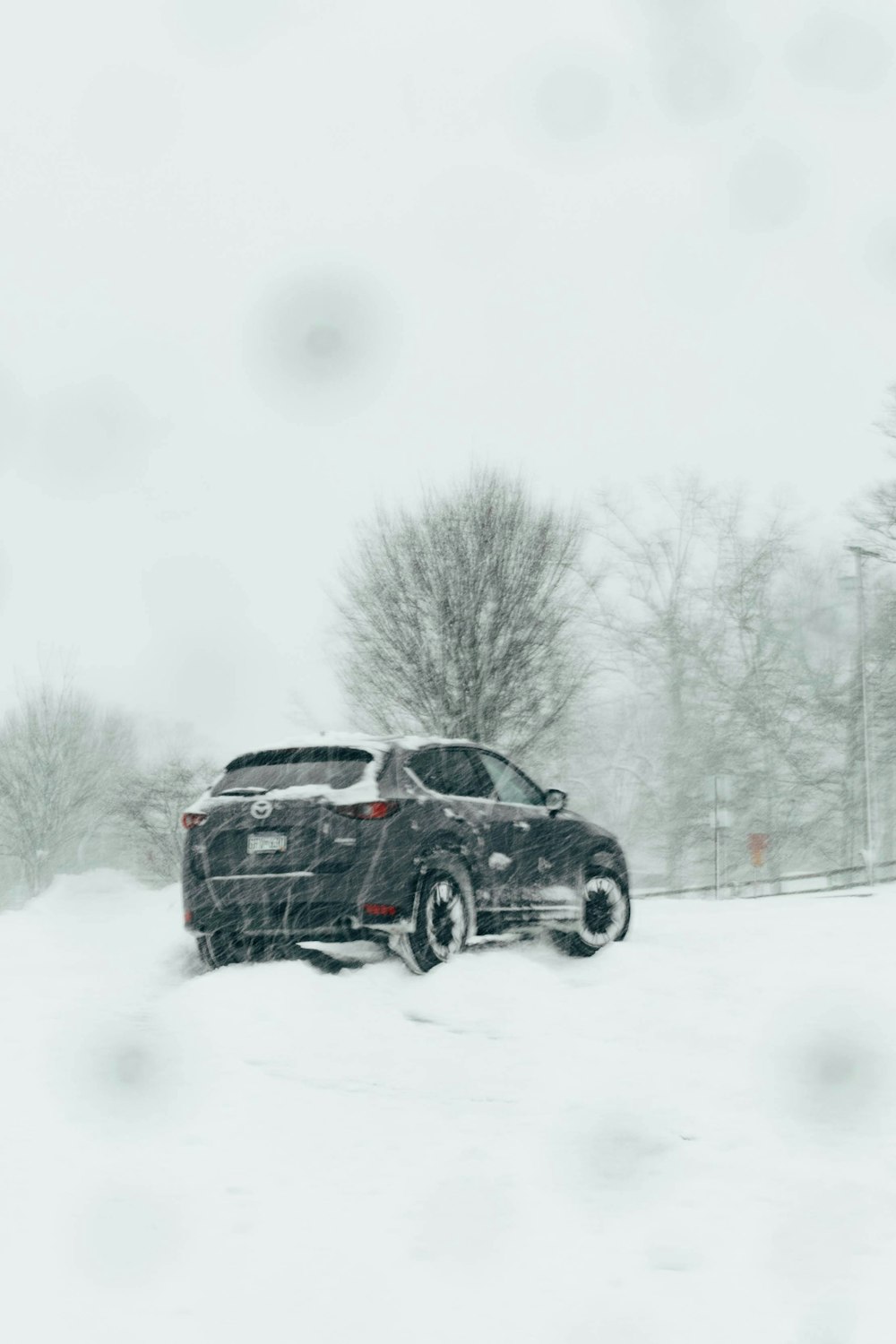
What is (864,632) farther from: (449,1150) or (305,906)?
(449,1150)

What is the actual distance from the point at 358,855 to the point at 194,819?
1.26 metres

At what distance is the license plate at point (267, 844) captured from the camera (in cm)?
965

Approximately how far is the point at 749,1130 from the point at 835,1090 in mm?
922

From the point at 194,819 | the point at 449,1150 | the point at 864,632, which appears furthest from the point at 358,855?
the point at 864,632

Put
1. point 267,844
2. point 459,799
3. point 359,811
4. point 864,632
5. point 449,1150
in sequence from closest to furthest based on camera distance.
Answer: point 449,1150 < point 359,811 < point 267,844 < point 459,799 < point 864,632

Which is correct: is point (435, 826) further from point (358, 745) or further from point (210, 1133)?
point (210, 1133)

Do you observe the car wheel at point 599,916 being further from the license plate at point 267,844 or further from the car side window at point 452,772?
the license plate at point 267,844

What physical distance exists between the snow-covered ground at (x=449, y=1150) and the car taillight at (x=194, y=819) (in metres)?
1.03

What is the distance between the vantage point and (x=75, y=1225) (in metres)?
5.24

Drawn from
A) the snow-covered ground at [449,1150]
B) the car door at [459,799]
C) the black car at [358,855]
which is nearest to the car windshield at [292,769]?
the black car at [358,855]

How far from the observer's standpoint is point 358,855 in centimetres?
948

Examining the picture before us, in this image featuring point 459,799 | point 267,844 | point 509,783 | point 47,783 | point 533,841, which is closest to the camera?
point 267,844

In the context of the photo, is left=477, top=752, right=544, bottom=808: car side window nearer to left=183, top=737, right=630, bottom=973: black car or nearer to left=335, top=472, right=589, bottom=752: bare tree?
left=183, top=737, right=630, bottom=973: black car

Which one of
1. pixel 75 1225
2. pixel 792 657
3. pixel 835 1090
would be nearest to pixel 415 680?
pixel 792 657
